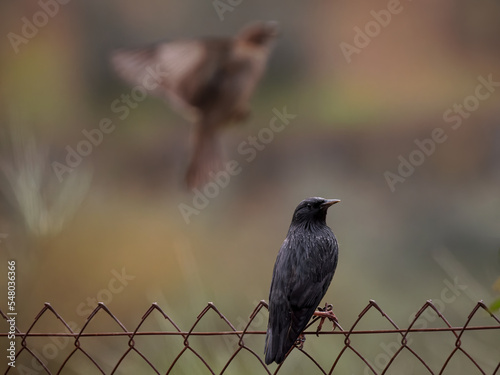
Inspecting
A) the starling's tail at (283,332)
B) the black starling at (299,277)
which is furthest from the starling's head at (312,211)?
the starling's tail at (283,332)

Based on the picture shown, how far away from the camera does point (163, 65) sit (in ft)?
9.20

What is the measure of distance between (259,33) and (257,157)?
490mm

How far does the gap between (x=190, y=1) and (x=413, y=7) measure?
892mm

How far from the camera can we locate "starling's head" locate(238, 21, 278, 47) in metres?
2.76

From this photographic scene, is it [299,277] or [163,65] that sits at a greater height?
[163,65]

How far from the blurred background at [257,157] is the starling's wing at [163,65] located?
2.1 inches

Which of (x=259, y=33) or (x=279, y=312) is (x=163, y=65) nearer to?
(x=259, y=33)

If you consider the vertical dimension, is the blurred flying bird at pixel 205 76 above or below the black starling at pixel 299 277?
above

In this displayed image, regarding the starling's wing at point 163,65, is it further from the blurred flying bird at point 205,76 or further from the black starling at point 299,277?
the black starling at point 299,277

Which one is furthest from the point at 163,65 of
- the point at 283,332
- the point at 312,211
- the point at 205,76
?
the point at 283,332

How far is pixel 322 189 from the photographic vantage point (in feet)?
8.96

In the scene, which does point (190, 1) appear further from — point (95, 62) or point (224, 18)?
point (95, 62)

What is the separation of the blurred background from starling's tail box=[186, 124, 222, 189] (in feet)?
0.16

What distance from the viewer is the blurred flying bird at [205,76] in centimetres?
277
